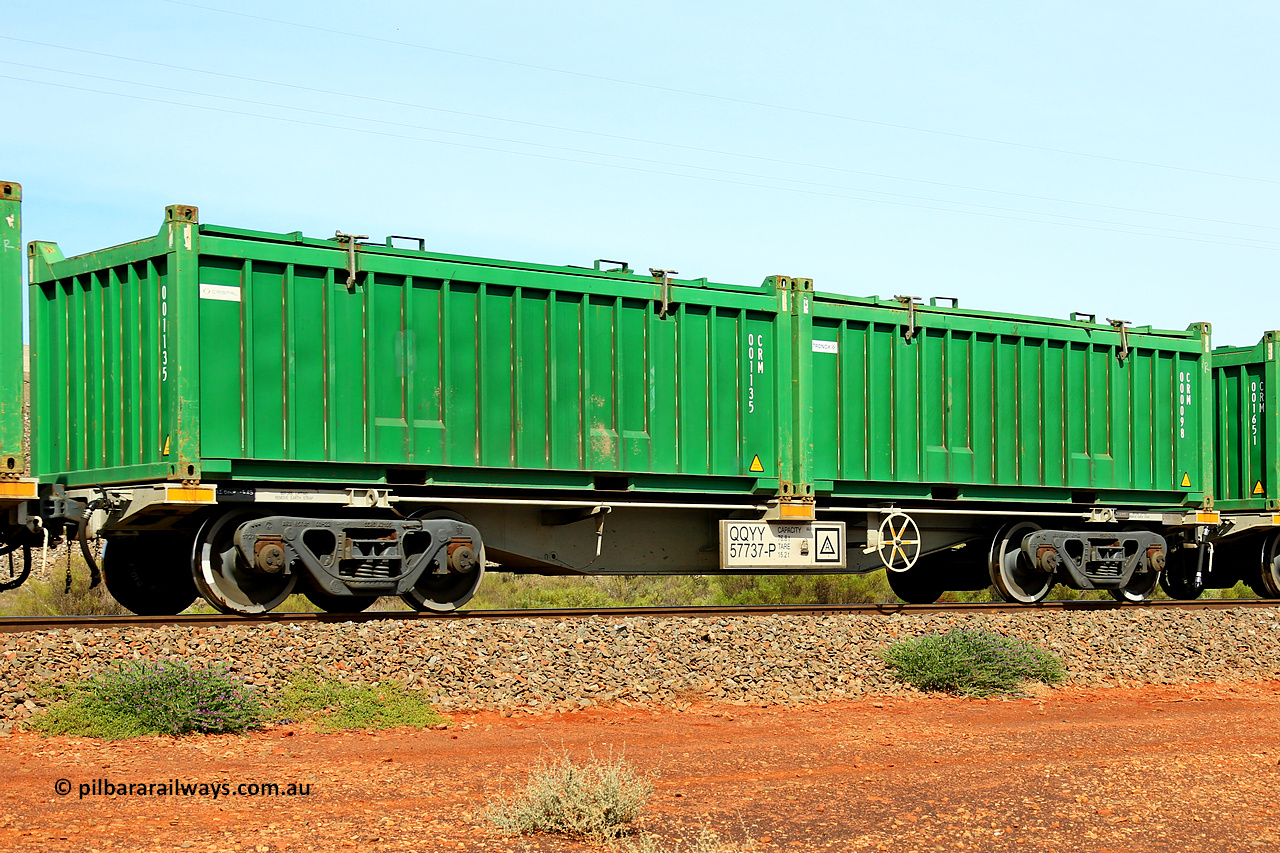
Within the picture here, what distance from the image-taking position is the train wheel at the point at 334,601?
39.3ft

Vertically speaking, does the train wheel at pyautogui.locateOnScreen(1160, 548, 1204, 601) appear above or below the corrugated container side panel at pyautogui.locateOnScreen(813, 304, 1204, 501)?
below

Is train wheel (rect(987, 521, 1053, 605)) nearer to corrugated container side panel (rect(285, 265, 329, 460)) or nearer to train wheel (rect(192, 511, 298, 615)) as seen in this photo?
corrugated container side panel (rect(285, 265, 329, 460))

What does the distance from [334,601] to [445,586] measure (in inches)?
43.5

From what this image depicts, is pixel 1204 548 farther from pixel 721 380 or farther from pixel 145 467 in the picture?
pixel 145 467

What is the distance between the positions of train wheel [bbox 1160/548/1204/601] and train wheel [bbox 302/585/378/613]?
11226 millimetres

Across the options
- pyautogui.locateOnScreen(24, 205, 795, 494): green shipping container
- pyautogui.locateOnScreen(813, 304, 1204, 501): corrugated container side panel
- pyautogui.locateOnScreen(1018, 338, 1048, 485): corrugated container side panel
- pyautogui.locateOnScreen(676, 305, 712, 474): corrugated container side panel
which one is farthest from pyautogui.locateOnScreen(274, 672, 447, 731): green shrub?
pyautogui.locateOnScreen(1018, 338, 1048, 485): corrugated container side panel

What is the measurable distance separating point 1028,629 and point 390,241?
7.42 metres

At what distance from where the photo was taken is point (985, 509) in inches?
627

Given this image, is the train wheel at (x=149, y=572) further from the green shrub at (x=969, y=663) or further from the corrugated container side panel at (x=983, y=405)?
the corrugated container side panel at (x=983, y=405)

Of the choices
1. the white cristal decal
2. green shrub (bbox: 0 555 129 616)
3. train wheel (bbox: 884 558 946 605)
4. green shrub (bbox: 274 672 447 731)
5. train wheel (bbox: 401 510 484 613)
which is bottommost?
green shrub (bbox: 0 555 129 616)

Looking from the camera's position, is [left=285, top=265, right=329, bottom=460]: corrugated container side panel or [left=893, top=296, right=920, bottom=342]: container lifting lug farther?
[left=893, top=296, right=920, bottom=342]: container lifting lug

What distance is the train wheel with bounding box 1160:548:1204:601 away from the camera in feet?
58.4

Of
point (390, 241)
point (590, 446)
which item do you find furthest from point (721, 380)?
point (390, 241)

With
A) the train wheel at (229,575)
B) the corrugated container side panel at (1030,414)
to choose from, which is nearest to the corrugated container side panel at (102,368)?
the train wheel at (229,575)
